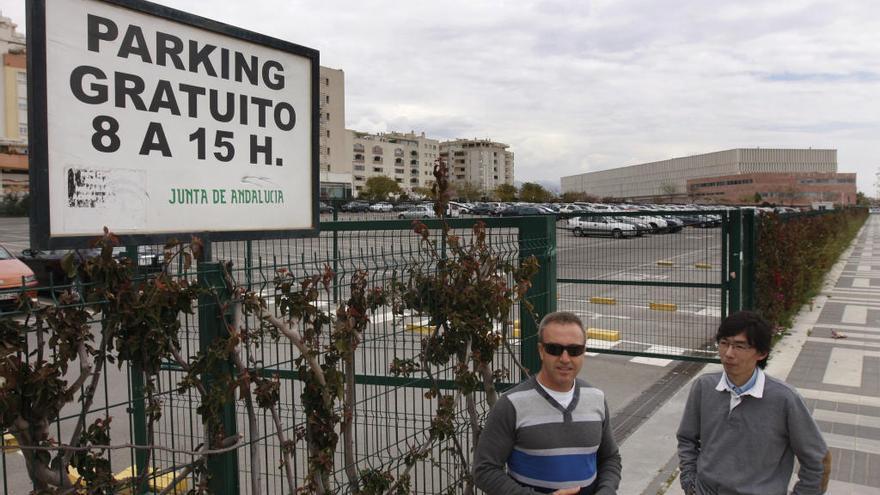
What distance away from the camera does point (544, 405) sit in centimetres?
273

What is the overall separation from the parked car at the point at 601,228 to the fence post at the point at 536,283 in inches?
164

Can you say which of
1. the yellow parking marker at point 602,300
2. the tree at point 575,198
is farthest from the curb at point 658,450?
the tree at point 575,198

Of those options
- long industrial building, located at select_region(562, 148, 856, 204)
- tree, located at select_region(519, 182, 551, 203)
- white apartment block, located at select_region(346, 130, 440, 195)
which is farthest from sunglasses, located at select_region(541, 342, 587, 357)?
white apartment block, located at select_region(346, 130, 440, 195)

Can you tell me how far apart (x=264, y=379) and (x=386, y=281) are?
34.0 inches

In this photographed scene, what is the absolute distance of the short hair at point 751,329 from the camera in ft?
10.6

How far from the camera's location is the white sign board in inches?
95.5

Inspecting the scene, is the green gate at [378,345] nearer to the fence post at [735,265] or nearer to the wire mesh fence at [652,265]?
the wire mesh fence at [652,265]

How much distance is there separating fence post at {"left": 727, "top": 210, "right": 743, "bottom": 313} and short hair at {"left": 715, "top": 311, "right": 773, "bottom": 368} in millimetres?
5513

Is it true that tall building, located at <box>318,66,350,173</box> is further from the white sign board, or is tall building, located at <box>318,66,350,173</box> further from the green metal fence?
the white sign board

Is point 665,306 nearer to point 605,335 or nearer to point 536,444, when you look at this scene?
point 605,335

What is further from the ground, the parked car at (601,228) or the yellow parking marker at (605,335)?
the parked car at (601,228)

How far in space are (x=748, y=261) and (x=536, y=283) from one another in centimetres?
579

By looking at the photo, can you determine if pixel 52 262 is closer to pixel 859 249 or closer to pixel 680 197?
pixel 859 249

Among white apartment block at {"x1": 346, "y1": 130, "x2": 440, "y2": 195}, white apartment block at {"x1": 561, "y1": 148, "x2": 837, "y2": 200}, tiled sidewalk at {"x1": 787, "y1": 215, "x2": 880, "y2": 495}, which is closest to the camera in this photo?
tiled sidewalk at {"x1": 787, "y1": 215, "x2": 880, "y2": 495}
